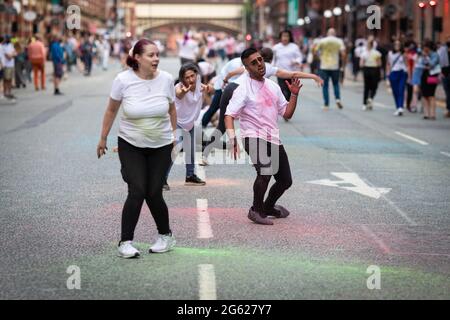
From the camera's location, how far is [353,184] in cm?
1184

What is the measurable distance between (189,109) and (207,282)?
479cm

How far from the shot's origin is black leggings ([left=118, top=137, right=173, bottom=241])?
759cm

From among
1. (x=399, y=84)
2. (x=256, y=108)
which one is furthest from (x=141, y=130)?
(x=399, y=84)

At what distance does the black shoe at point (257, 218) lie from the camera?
9102 millimetres

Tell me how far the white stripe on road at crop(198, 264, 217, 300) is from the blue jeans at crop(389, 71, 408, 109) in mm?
16986

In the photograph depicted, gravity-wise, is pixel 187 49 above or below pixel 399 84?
above

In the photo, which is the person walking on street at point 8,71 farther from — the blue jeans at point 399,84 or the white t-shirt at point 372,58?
the blue jeans at point 399,84

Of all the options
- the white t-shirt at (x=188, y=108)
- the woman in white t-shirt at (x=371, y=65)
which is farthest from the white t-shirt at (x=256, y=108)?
the woman in white t-shirt at (x=371, y=65)

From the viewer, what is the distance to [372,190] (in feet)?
37.3

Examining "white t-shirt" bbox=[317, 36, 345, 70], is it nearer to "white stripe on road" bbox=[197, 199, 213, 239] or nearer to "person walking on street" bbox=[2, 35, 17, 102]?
"person walking on street" bbox=[2, 35, 17, 102]

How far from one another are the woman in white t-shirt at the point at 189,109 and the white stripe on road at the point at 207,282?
11.8 feet

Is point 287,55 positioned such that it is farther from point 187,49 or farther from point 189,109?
point 187,49

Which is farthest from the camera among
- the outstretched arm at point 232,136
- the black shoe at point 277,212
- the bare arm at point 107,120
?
the black shoe at point 277,212
